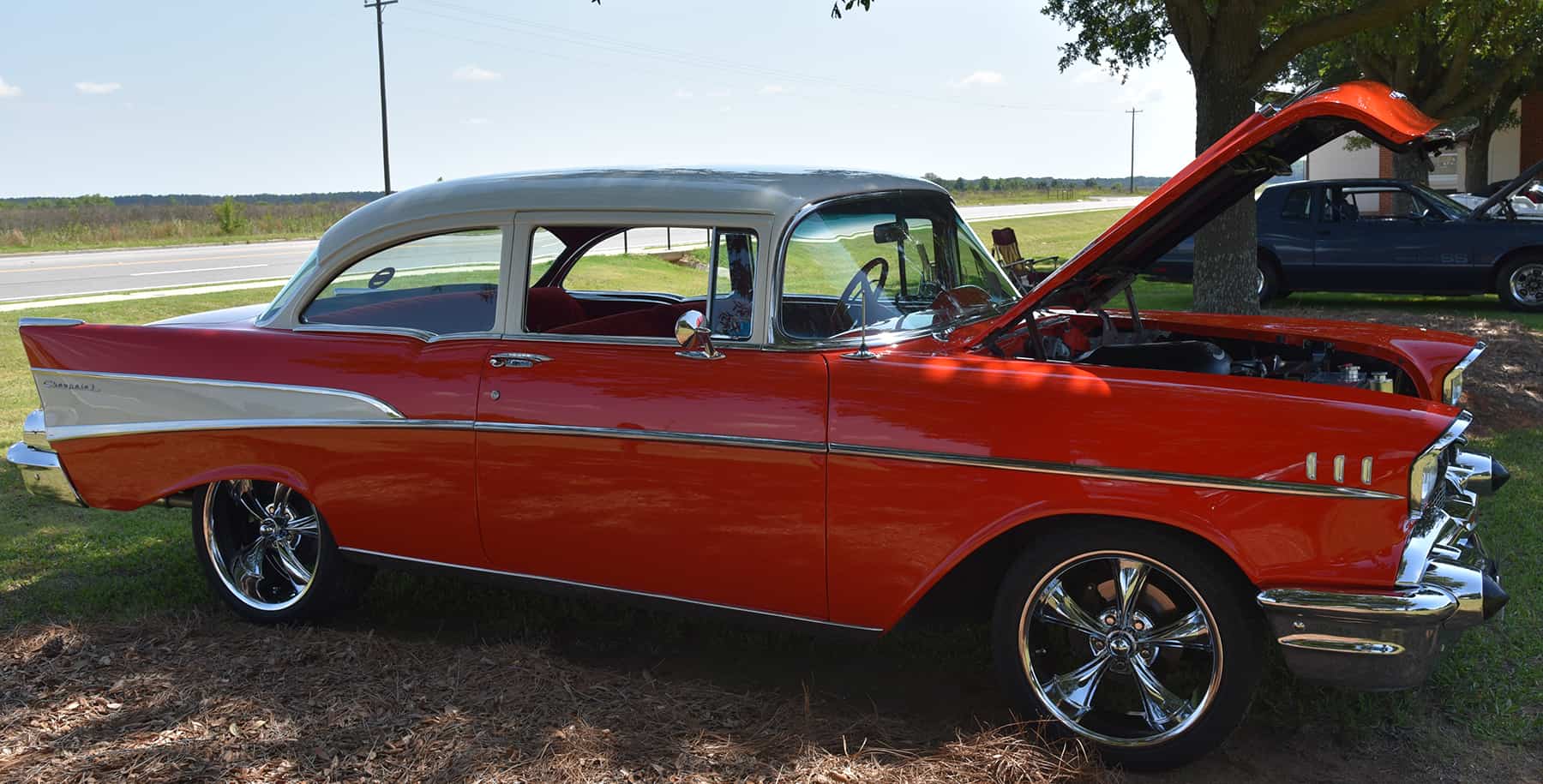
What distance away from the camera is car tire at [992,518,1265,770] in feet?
11.1

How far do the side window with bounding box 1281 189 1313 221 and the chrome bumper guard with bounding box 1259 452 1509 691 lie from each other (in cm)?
1168

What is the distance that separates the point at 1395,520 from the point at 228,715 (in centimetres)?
346

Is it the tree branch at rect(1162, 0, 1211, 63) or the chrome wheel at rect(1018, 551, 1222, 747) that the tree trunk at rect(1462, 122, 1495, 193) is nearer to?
the tree branch at rect(1162, 0, 1211, 63)

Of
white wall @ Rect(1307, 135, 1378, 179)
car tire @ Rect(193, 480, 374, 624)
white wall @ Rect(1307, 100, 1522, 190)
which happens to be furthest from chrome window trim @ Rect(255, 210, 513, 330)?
white wall @ Rect(1307, 135, 1378, 179)

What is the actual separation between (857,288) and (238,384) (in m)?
2.31

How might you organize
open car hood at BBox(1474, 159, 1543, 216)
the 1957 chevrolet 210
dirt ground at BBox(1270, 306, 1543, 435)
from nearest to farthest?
the 1957 chevrolet 210 < dirt ground at BBox(1270, 306, 1543, 435) < open car hood at BBox(1474, 159, 1543, 216)

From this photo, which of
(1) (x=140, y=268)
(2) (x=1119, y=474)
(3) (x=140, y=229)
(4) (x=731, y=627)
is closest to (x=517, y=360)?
(4) (x=731, y=627)

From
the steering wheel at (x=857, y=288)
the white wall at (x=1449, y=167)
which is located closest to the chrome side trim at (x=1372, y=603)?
the steering wheel at (x=857, y=288)

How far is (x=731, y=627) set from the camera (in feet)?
15.7

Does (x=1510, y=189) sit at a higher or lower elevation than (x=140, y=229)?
lower

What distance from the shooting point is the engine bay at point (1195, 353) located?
424 cm

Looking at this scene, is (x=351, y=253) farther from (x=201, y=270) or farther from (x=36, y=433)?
(x=201, y=270)

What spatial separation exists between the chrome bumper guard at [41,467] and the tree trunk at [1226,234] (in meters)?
7.46

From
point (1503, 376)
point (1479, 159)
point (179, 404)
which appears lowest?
point (1503, 376)
